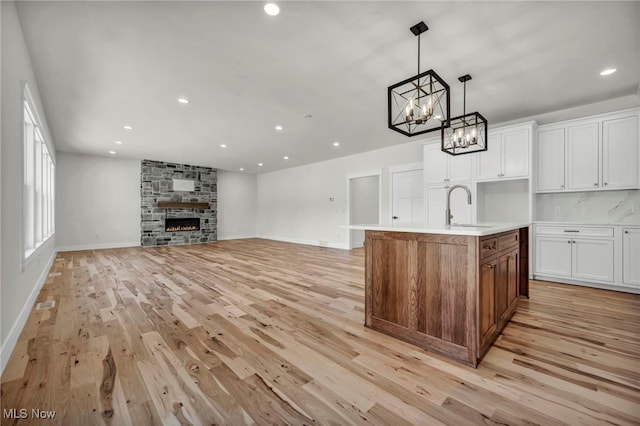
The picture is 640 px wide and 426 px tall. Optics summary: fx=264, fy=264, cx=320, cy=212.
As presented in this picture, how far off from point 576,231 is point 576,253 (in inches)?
12.4

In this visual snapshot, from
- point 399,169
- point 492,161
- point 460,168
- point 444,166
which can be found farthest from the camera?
point 399,169

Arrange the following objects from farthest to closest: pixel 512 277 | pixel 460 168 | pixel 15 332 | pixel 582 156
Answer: pixel 460 168
pixel 582 156
pixel 512 277
pixel 15 332

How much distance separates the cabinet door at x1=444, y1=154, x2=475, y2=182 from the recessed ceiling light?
391 centimetres

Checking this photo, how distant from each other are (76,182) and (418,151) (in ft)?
29.3

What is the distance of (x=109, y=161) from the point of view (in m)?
7.63

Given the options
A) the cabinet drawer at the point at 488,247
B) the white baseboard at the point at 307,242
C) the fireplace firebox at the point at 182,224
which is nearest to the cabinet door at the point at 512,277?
the cabinet drawer at the point at 488,247

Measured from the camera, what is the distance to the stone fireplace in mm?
8070

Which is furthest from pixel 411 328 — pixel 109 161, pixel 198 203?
pixel 109 161

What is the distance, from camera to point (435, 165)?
5.04 m

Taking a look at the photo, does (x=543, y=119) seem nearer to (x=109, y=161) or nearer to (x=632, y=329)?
(x=632, y=329)

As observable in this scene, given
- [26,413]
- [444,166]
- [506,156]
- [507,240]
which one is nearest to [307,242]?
[444,166]

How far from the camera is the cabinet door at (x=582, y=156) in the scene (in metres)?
3.75

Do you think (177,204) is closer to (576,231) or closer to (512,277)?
(512,277)

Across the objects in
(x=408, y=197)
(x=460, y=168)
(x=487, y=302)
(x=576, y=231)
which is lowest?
(x=487, y=302)
